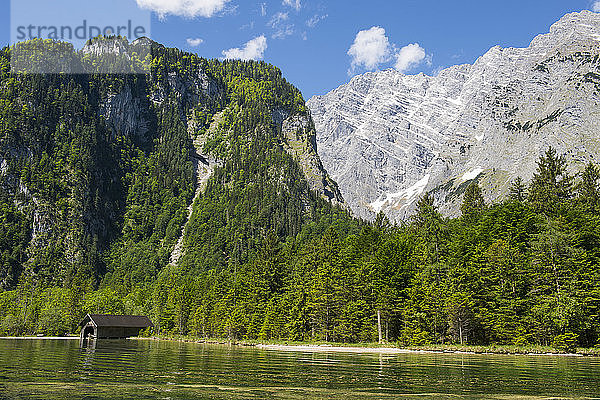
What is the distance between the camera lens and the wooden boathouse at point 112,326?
10465 centimetres

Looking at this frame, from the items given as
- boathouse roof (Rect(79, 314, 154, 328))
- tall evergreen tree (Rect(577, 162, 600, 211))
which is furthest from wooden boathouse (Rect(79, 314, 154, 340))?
tall evergreen tree (Rect(577, 162, 600, 211))

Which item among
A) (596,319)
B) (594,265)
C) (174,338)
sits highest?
(594,265)

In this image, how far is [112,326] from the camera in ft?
357

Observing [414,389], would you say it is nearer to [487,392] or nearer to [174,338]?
[487,392]

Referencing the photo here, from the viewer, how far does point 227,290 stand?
103 m

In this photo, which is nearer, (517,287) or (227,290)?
(517,287)

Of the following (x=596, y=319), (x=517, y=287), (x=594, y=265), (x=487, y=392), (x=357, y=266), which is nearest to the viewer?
(x=487, y=392)

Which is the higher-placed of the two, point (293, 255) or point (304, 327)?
point (293, 255)

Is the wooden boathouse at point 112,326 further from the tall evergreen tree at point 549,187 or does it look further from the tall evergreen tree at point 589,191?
the tall evergreen tree at point 589,191

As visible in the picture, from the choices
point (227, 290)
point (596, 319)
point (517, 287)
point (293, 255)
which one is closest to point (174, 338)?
point (227, 290)

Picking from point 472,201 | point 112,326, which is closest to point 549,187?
point 472,201

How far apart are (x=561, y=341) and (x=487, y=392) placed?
4124 cm

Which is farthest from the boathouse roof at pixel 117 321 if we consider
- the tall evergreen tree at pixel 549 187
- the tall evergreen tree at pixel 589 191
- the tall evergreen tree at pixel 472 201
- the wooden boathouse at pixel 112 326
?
the tall evergreen tree at pixel 589 191

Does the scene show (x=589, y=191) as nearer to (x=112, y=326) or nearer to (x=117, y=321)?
(x=112, y=326)
